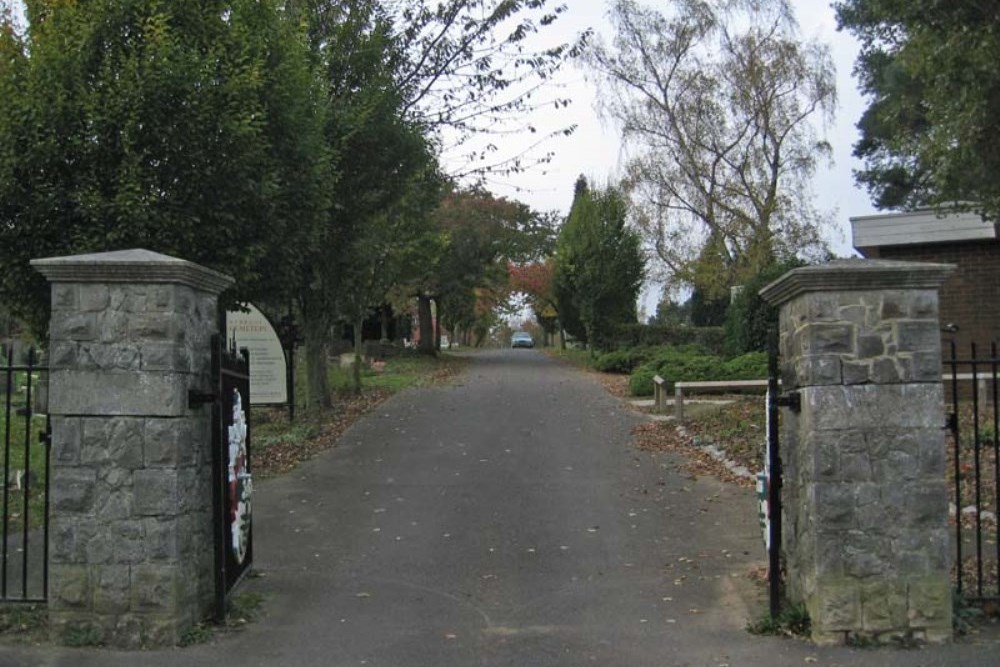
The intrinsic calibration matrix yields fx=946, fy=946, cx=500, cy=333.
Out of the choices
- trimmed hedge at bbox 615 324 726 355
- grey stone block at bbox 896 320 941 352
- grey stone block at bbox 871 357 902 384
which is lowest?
grey stone block at bbox 871 357 902 384

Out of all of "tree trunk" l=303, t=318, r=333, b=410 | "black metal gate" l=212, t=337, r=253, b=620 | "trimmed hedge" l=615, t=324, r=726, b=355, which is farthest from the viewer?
"trimmed hedge" l=615, t=324, r=726, b=355

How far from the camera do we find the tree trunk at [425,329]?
35.9 meters

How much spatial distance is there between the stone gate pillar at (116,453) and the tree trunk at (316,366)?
1066 cm

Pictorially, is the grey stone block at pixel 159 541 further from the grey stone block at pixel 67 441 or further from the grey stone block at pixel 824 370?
the grey stone block at pixel 824 370

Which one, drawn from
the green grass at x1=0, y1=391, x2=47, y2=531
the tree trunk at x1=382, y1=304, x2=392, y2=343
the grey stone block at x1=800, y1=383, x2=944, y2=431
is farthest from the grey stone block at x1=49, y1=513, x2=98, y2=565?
the tree trunk at x1=382, y1=304, x2=392, y2=343

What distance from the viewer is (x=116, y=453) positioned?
5.61 metres

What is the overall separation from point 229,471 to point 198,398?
586 mm

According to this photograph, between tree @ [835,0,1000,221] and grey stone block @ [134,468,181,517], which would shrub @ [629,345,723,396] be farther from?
grey stone block @ [134,468,181,517]

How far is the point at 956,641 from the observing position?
5.54m

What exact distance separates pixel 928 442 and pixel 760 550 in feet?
8.18

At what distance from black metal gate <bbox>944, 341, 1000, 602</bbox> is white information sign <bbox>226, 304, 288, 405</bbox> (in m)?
9.97

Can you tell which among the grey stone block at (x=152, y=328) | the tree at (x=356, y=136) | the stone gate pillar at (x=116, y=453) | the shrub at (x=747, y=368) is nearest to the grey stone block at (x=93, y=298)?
the stone gate pillar at (x=116, y=453)

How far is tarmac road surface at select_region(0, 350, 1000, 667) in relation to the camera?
550 centimetres

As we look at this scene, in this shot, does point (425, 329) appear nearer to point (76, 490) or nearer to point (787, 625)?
point (76, 490)
